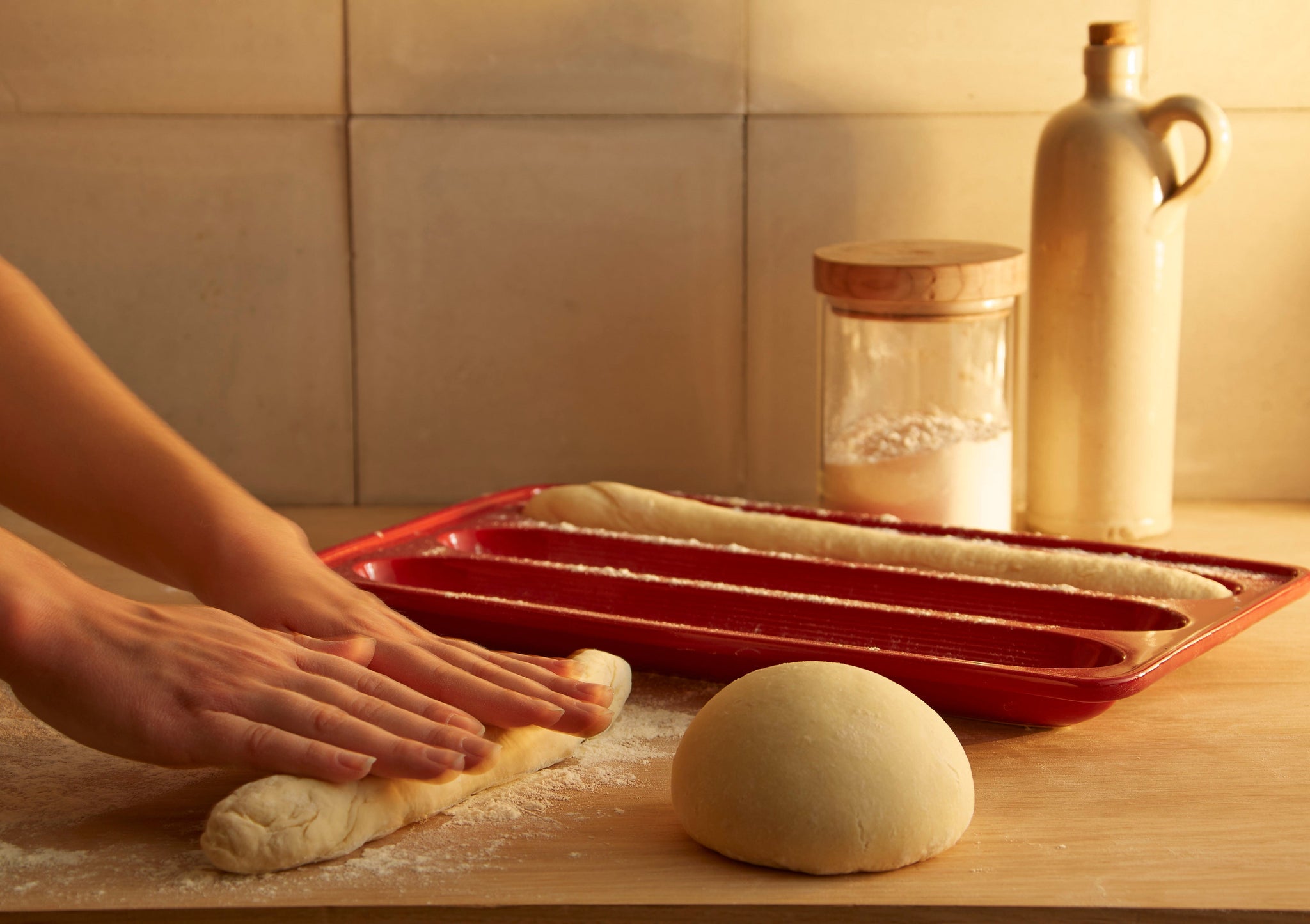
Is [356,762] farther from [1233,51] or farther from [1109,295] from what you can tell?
[1233,51]

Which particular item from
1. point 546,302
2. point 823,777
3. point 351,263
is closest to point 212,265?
point 351,263

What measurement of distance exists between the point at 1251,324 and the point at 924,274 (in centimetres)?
47

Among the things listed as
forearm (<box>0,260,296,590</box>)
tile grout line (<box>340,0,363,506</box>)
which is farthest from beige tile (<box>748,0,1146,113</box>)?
forearm (<box>0,260,296,590</box>)

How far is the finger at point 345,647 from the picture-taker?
29.9 inches

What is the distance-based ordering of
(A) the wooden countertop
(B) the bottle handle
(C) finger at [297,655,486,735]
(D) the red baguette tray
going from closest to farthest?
(A) the wooden countertop < (C) finger at [297,655,486,735] < (D) the red baguette tray < (B) the bottle handle

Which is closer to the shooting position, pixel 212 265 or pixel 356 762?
pixel 356 762

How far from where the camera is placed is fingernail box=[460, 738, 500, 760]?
67 cm

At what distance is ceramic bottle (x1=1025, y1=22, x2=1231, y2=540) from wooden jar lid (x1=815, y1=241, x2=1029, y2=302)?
0.17ft

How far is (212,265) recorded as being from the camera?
4.68 feet

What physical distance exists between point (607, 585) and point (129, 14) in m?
0.82

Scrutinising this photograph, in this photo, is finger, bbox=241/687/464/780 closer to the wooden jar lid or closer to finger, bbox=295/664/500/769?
finger, bbox=295/664/500/769

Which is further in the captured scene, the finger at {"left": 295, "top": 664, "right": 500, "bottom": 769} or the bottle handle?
the bottle handle

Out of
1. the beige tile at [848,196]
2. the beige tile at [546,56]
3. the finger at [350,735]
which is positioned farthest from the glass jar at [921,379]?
the finger at [350,735]

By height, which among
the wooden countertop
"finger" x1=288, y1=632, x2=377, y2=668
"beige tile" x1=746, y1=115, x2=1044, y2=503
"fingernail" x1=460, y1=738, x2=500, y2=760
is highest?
"beige tile" x1=746, y1=115, x2=1044, y2=503
